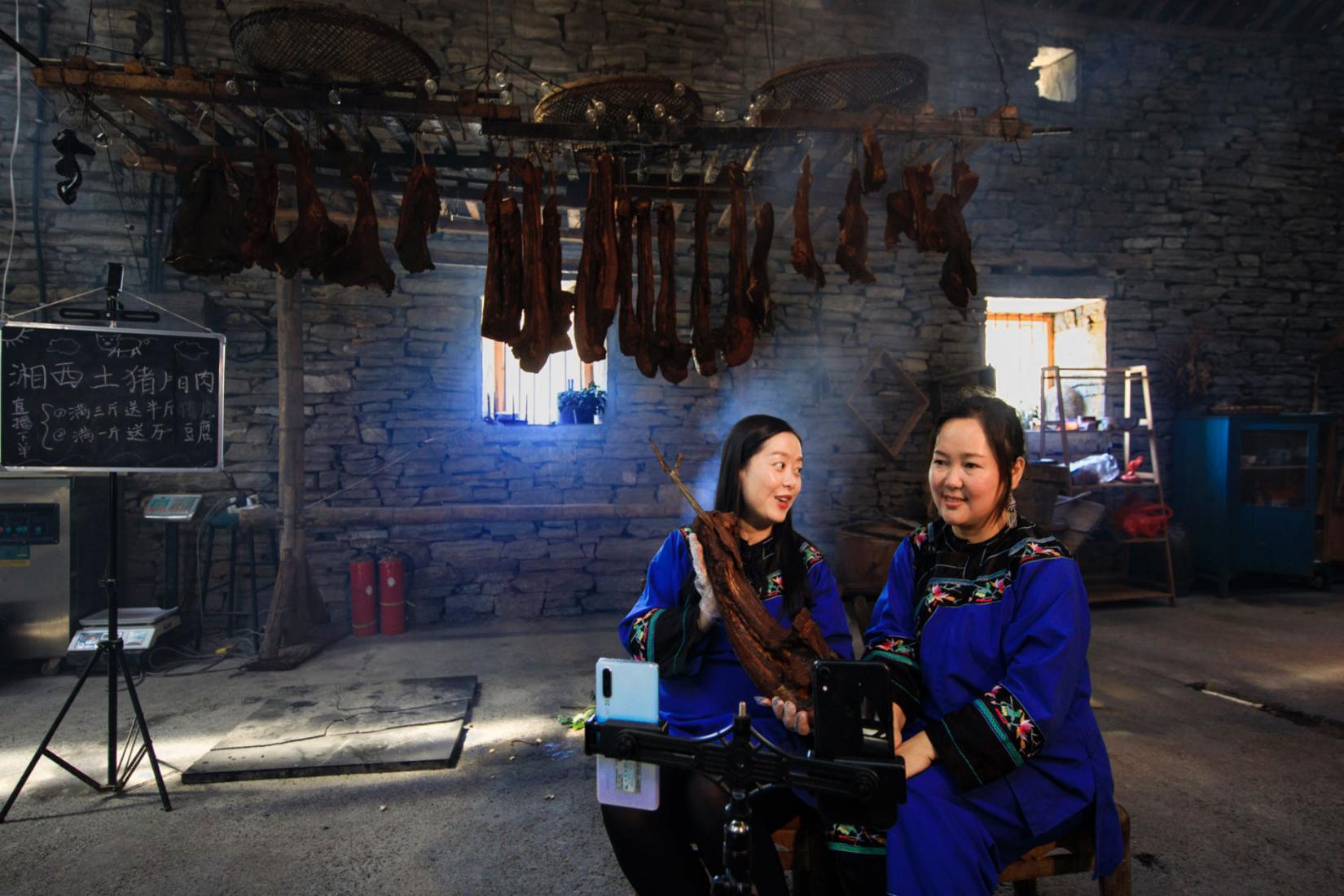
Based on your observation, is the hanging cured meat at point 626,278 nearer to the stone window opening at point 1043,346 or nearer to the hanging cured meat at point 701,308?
the hanging cured meat at point 701,308

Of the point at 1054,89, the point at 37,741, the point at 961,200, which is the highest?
the point at 1054,89

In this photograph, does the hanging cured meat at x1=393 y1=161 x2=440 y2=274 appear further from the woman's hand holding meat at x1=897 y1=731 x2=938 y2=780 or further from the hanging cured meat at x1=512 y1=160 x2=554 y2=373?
the woman's hand holding meat at x1=897 y1=731 x2=938 y2=780

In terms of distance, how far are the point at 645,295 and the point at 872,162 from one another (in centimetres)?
130

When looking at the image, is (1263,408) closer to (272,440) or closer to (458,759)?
(458,759)

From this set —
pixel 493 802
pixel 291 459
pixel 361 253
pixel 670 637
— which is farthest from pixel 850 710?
pixel 291 459

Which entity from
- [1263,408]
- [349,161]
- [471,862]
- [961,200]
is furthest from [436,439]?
[1263,408]

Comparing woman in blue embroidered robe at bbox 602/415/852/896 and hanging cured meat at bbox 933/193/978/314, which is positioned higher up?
hanging cured meat at bbox 933/193/978/314

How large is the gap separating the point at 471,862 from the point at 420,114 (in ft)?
10.4

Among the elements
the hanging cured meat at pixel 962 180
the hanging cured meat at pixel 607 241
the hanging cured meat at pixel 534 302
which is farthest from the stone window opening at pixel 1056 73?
the hanging cured meat at pixel 534 302

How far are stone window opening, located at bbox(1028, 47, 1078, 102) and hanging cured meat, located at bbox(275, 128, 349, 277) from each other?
24.1 feet

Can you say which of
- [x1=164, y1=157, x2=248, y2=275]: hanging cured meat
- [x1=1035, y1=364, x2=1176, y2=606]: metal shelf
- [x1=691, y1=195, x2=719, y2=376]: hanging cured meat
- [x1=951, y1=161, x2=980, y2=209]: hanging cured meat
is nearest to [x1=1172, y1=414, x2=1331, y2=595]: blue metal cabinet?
[x1=1035, y1=364, x2=1176, y2=606]: metal shelf

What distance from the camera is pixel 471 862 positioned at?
2.75 meters

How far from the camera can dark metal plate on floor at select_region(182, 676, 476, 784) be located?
347cm

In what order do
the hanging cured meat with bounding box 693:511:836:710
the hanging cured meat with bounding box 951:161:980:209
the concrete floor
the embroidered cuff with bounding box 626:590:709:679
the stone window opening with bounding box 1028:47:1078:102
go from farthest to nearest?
the stone window opening with bounding box 1028:47:1078:102, the hanging cured meat with bounding box 951:161:980:209, the concrete floor, the embroidered cuff with bounding box 626:590:709:679, the hanging cured meat with bounding box 693:511:836:710
